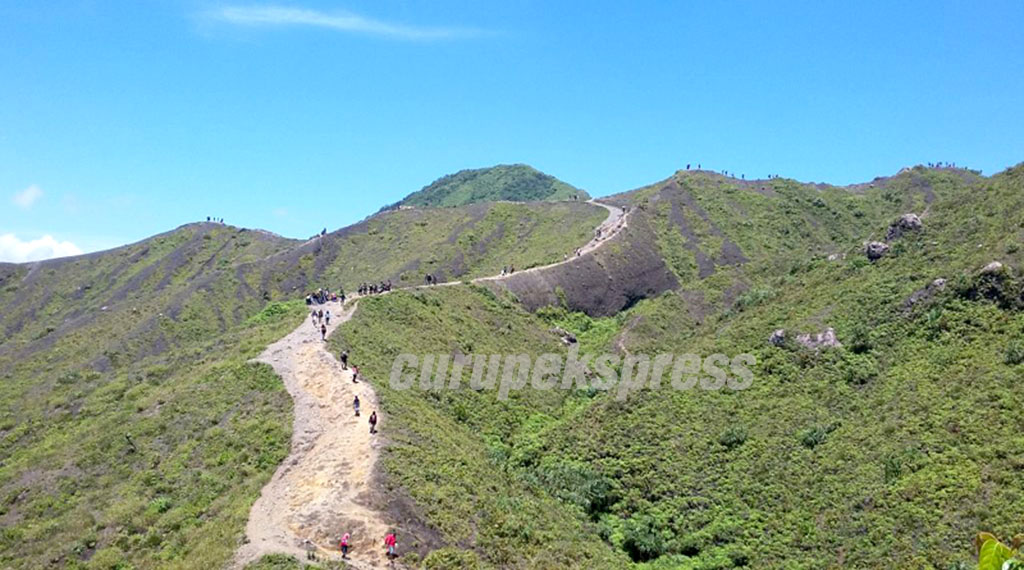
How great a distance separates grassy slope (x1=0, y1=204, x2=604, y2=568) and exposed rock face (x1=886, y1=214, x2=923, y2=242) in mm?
36058

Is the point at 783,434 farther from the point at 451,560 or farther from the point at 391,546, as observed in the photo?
the point at 391,546

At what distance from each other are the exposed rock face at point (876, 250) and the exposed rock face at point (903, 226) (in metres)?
1.14

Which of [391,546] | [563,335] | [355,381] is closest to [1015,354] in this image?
[391,546]

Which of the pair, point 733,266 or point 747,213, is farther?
point 747,213

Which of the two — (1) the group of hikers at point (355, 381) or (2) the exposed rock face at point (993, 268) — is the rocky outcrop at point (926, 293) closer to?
(2) the exposed rock face at point (993, 268)

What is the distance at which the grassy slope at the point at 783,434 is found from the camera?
2620 centimetres

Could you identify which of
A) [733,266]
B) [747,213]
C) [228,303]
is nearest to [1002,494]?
[733,266]

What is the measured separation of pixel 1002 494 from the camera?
24609 millimetres

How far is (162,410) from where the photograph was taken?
120 ft

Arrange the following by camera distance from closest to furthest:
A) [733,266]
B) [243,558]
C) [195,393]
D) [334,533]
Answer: [243,558], [334,533], [195,393], [733,266]

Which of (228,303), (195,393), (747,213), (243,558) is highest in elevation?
(747,213)

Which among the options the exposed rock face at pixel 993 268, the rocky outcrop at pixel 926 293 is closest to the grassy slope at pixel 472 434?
the rocky outcrop at pixel 926 293

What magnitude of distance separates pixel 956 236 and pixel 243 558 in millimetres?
46465

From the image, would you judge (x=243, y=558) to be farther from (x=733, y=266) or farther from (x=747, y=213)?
(x=747, y=213)
